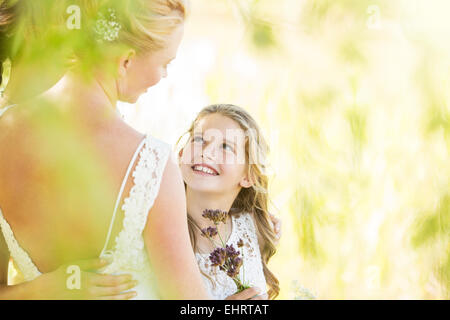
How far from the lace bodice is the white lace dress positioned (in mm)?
534

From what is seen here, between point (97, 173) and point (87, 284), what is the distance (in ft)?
0.97

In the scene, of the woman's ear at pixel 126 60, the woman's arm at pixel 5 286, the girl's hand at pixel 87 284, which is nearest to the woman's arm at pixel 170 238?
the girl's hand at pixel 87 284

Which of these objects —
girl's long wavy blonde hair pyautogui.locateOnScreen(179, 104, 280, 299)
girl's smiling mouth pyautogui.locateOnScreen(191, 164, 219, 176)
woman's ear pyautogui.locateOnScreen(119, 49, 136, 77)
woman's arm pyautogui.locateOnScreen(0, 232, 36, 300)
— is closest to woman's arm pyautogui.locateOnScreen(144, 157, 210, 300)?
woman's ear pyautogui.locateOnScreen(119, 49, 136, 77)

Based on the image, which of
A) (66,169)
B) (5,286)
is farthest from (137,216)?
(5,286)

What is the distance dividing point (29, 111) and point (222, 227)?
1.03m

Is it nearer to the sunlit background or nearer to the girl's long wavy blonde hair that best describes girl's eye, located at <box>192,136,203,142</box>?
the girl's long wavy blonde hair

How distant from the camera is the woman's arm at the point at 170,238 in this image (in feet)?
4.63

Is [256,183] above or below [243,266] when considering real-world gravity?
above

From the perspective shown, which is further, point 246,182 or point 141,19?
point 246,182

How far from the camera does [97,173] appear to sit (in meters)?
1.36

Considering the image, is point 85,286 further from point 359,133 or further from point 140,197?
point 359,133

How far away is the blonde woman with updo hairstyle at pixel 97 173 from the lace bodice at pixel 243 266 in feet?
1.67

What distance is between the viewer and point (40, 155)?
4.51 ft

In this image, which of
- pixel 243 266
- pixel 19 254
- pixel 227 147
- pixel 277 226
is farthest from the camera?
pixel 277 226
